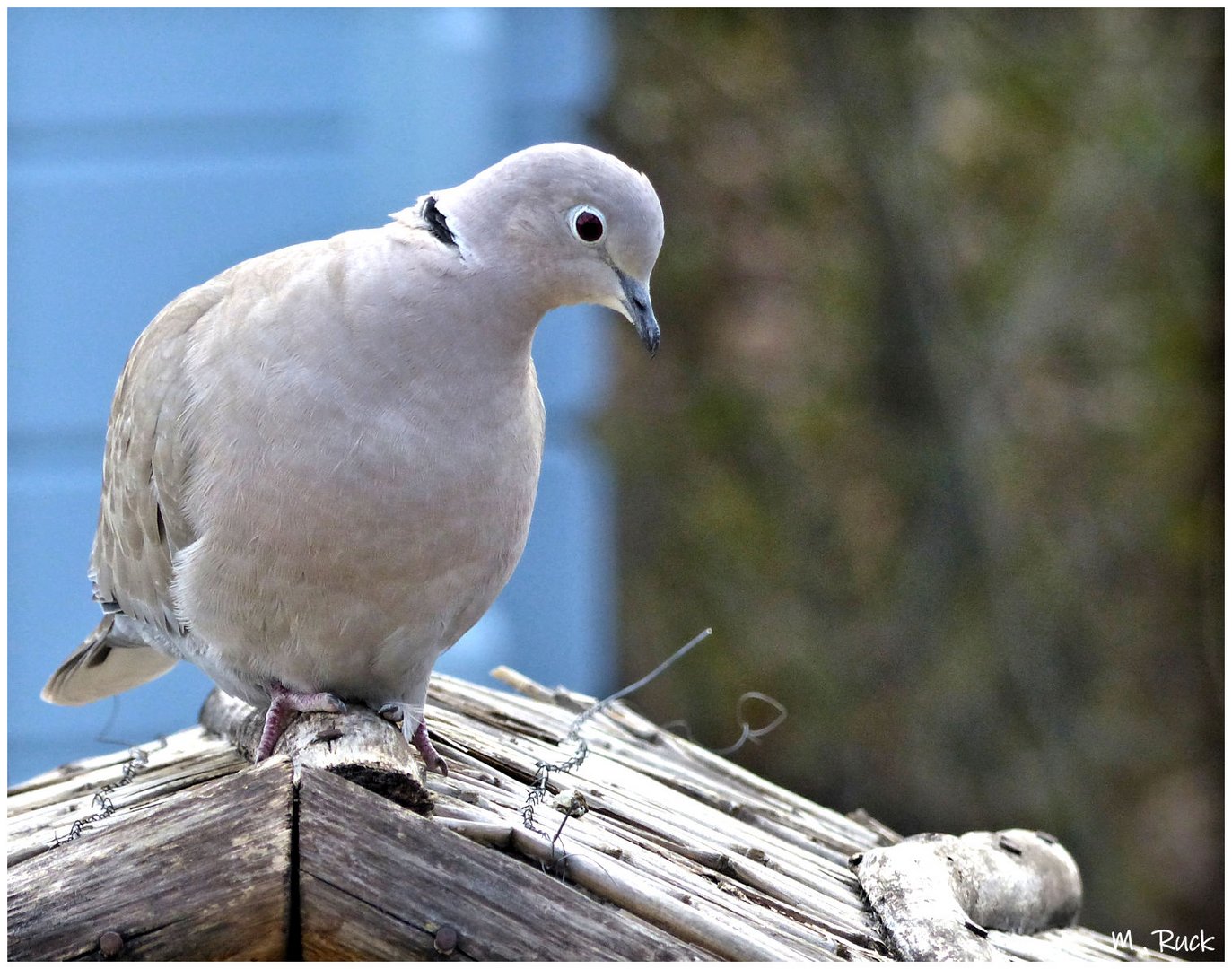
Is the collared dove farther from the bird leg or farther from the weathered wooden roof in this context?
the weathered wooden roof

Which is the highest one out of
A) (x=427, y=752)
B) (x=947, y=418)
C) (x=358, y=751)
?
(x=947, y=418)

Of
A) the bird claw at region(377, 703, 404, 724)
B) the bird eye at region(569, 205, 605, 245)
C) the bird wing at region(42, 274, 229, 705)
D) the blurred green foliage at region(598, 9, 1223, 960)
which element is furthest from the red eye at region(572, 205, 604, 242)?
the blurred green foliage at region(598, 9, 1223, 960)

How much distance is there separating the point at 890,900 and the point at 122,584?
145cm

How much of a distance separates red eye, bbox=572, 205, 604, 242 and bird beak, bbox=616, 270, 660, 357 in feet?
0.26

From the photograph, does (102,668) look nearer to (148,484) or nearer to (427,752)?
(148,484)

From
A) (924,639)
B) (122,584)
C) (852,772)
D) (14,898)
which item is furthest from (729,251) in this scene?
(14,898)

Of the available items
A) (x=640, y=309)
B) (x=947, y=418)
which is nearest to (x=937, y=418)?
(x=947, y=418)

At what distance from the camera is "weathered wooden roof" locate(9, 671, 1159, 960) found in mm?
1810

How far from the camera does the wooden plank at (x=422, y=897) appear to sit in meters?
1.81

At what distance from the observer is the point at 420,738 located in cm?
231

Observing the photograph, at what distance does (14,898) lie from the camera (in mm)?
1855

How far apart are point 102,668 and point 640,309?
4.59 ft

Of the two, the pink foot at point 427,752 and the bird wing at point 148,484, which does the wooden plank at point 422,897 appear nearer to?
the pink foot at point 427,752

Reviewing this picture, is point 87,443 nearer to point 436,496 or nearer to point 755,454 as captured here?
point 755,454
